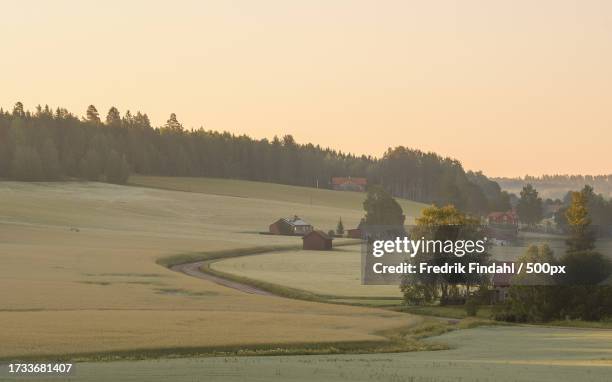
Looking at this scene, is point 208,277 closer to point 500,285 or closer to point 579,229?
point 500,285

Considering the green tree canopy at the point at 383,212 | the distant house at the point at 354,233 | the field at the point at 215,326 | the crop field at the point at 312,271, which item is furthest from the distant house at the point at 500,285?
the green tree canopy at the point at 383,212

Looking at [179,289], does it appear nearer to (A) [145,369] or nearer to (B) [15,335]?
(B) [15,335]

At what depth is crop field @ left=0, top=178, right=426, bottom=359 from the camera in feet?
164

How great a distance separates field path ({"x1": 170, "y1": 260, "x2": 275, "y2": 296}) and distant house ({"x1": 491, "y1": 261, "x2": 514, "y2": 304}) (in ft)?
58.6

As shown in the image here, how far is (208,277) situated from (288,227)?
67.3 metres

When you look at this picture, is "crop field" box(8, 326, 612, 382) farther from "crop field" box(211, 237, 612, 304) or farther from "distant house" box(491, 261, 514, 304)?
"crop field" box(211, 237, 612, 304)

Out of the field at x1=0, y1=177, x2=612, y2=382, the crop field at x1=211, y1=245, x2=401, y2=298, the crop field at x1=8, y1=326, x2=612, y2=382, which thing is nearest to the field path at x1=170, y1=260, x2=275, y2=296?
the crop field at x1=211, y1=245, x2=401, y2=298

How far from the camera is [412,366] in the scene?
132ft

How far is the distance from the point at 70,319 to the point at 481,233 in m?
36.0

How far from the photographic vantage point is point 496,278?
76500 millimetres

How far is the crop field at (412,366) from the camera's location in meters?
35.6

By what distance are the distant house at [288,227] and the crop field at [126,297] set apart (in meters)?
4.21

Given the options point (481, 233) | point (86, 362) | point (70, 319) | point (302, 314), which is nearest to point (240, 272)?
point (481, 233)

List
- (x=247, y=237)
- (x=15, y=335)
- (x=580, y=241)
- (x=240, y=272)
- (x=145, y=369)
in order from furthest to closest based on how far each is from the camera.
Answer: (x=247, y=237), (x=240, y=272), (x=580, y=241), (x=15, y=335), (x=145, y=369)
